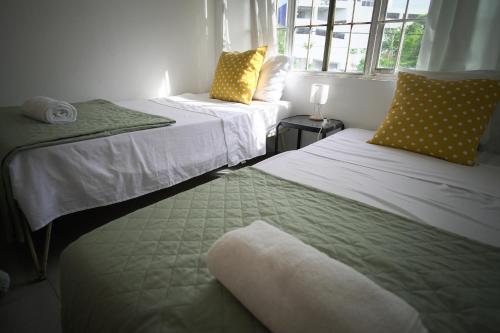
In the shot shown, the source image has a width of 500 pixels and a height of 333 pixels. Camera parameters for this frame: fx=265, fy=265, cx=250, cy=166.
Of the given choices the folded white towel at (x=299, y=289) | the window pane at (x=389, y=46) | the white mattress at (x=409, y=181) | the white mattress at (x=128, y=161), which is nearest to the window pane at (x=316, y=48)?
the window pane at (x=389, y=46)

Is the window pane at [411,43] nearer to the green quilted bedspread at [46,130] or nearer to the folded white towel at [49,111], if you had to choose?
the green quilted bedspread at [46,130]

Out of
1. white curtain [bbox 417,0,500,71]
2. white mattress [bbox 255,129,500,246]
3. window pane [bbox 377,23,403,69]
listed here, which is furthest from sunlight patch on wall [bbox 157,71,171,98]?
white curtain [bbox 417,0,500,71]

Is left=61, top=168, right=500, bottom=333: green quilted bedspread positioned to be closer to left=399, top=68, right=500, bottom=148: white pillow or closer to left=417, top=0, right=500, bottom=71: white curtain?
left=399, top=68, right=500, bottom=148: white pillow

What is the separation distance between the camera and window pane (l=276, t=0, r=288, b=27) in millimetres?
2626

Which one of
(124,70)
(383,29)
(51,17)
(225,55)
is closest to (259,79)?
(225,55)

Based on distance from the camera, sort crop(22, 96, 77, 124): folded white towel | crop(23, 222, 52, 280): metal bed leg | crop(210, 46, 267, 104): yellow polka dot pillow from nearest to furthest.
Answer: crop(23, 222, 52, 280): metal bed leg, crop(22, 96, 77, 124): folded white towel, crop(210, 46, 267, 104): yellow polka dot pillow

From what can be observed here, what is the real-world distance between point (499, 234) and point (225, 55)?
2.36 m

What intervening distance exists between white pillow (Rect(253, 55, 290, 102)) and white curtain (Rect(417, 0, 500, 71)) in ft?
3.64

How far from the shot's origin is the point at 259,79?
8.30ft

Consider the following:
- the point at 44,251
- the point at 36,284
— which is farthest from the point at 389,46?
the point at 36,284

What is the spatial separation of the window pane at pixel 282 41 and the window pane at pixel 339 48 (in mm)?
526

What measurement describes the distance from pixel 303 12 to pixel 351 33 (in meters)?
0.55

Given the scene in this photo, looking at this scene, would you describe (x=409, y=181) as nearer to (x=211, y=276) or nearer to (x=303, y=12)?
(x=211, y=276)

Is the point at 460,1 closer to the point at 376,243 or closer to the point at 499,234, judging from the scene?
the point at 499,234
